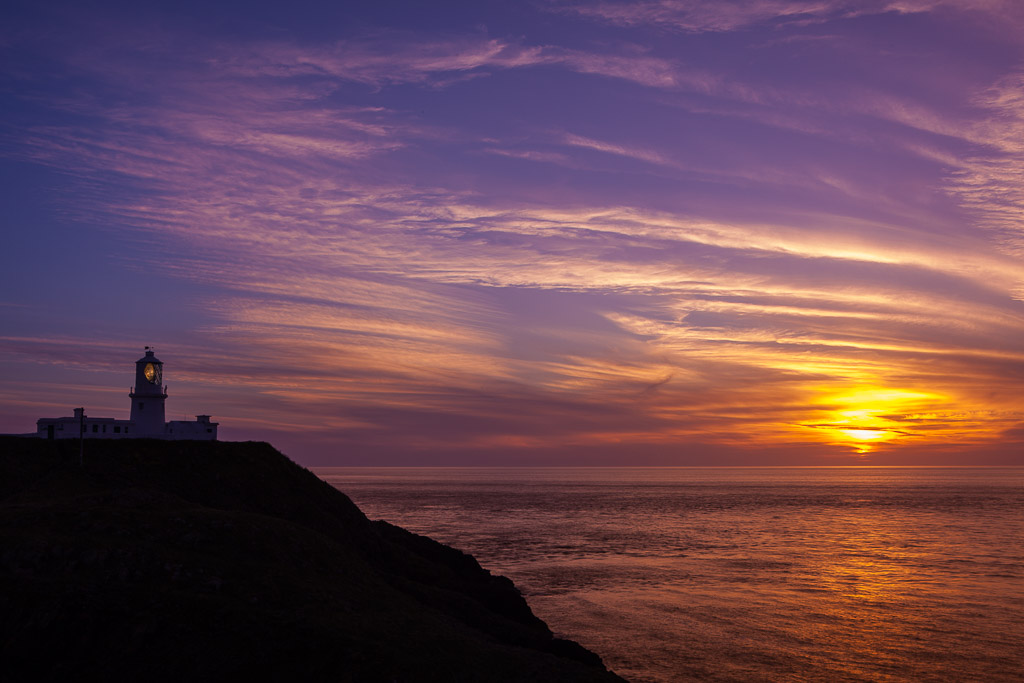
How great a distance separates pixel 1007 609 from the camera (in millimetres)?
41781

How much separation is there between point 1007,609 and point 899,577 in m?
12.6

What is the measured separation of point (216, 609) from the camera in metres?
23.0

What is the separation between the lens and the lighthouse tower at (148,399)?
6297 centimetres

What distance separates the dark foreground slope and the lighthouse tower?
28673mm

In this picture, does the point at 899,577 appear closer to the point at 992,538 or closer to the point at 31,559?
the point at 992,538

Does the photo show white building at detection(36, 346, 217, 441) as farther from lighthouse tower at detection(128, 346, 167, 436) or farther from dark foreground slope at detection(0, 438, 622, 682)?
dark foreground slope at detection(0, 438, 622, 682)

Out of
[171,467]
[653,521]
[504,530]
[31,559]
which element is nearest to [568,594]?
[171,467]

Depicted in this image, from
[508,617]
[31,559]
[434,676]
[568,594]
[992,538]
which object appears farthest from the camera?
[992,538]

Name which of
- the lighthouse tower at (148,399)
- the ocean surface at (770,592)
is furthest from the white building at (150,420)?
the ocean surface at (770,592)

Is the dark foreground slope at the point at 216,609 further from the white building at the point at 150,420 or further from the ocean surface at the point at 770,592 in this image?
the white building at the point at 150,420

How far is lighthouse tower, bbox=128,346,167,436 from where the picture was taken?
6297 centimetres

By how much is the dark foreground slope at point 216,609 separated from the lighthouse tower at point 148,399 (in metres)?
28.7

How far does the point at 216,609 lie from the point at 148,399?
→ 4624cm

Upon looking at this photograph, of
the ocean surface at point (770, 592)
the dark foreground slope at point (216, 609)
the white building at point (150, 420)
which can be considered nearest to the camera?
the dark foreground slope at point (216, 609)
